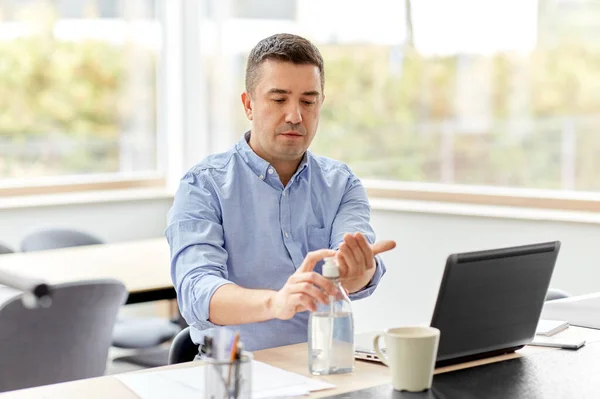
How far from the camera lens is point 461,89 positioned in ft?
16.0

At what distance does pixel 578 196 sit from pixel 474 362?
2.71m

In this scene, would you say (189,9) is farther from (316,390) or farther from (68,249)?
(316,390)

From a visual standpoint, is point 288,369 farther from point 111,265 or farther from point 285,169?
point 111,265

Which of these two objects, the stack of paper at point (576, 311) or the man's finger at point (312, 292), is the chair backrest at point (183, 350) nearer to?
the man's finger at point (312, 292)

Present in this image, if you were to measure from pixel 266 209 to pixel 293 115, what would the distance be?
0.81ft

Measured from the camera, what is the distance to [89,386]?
168cm

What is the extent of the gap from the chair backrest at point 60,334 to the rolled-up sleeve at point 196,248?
611 mm

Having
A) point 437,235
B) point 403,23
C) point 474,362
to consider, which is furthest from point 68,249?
point 474,362

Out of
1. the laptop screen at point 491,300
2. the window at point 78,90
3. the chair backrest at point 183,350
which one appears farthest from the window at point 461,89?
the chair backrest at point 183,350

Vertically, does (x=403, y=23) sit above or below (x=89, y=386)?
above

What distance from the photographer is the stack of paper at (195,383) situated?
5.28 ft

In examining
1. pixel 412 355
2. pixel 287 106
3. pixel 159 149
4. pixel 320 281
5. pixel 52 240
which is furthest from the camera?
pixel 159 149

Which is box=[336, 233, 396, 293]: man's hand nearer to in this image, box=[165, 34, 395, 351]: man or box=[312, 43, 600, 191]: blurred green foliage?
box=[165, 34, 395, 351]: man

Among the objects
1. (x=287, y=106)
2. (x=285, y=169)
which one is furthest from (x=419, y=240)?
(x=287, y=106)
